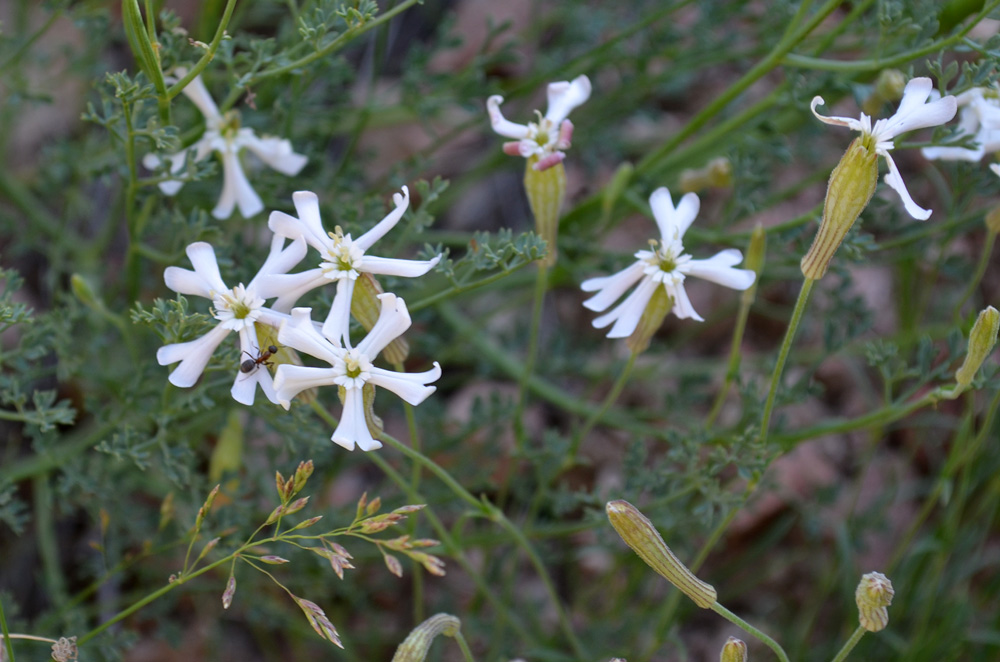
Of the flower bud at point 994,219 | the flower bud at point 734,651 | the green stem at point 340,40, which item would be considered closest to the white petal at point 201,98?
the green stem at point 340,40

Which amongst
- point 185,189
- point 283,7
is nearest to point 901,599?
point 185,189

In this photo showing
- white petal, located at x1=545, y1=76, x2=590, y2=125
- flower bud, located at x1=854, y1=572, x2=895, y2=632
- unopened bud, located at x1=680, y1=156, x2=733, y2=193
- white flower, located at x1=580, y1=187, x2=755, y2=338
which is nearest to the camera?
flower bud, located at x1=854, y1=572, x2=895, y2=632

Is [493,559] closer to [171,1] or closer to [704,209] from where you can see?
[704,209]

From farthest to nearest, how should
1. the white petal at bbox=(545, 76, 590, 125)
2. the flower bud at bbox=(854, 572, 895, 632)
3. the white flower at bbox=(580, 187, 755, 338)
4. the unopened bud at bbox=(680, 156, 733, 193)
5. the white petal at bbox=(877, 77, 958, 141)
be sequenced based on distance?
1. the unopened bud at bbox=(680, 156, 733, 193)
2. the white petal at bbox=(545, 76, 590, 125)
3. the white flower at bbox=(580, 187, 755, 338)
4. the white petal at bbox=(877, 77, 958, 141)
5. the flower bud at bbox=(854, 572, 895, 632)

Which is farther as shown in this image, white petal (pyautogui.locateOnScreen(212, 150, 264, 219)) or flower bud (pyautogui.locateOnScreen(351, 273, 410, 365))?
white petal (pyautogui.locateOnScreen(212, 150, 264, 219))

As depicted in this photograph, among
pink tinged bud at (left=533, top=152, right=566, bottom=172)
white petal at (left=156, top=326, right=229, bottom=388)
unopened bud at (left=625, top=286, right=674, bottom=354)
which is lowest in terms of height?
unopened bud at (left=625, top=286, right=674, bottom=354)

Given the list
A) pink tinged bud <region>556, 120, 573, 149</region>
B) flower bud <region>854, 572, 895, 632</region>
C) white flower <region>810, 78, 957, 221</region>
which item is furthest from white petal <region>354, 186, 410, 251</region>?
flower bud <region>854, 572, 895, 632</region>

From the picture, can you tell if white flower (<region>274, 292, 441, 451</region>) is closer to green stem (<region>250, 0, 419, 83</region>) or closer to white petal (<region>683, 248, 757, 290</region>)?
green stem (<region>250, 0, 419, 83</region>)
